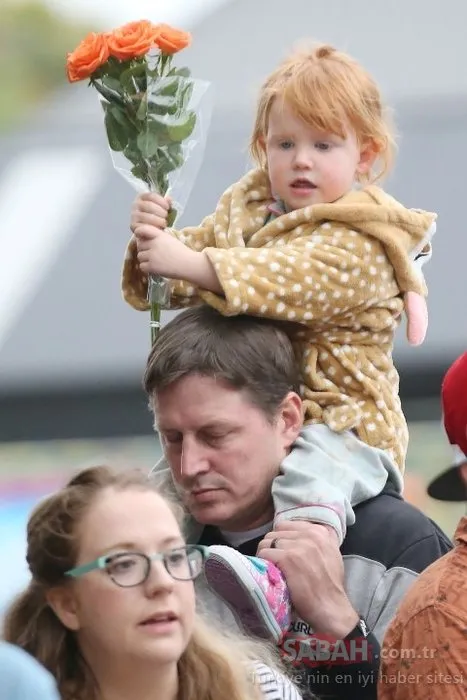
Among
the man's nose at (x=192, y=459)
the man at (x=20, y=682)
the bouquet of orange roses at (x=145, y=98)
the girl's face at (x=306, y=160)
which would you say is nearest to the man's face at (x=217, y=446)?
the man's nose at (x=192, y=459)

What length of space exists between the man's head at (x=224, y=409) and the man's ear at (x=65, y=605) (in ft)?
2.19

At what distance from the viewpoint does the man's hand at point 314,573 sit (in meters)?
3.25

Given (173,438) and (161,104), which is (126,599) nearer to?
(173,438)

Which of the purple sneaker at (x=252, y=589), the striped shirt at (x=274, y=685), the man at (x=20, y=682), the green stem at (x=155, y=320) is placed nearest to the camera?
the man at (x=20, y=682)

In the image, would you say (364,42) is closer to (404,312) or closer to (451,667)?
(404,312)

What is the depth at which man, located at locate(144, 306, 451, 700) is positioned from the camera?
3.28 meters

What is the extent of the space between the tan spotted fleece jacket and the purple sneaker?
1.32ft

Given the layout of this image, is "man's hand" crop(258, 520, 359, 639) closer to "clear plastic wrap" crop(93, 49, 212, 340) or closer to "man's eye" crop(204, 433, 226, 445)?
"man's eye" crop(204, 433, 226, 445)

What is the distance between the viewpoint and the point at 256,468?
135 inches

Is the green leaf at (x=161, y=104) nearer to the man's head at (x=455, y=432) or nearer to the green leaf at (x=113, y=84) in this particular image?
the green leaf at (x=113, y=84)

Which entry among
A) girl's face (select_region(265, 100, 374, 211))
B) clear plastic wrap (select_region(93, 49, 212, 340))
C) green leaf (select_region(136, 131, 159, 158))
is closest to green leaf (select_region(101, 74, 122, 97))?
clear plastic wrap (select_region(93, 49, 212, 340))

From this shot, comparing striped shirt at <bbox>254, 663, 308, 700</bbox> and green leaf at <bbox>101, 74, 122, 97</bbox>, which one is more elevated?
green leaf at <bbox>101, 74, 122, 97</bbox>

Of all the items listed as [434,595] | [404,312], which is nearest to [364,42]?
[404,312]

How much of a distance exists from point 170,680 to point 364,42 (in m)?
13.5
